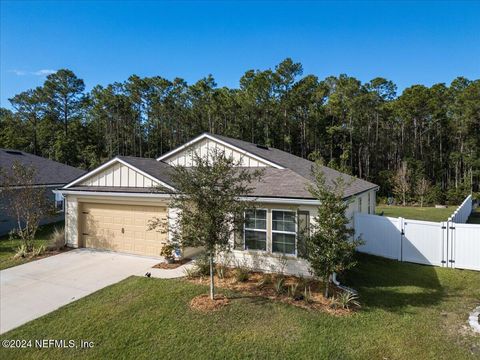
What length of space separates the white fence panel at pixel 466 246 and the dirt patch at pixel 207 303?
323 inches

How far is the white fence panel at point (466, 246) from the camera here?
33.0 ft

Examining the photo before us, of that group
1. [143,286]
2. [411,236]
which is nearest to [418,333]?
[411,236]

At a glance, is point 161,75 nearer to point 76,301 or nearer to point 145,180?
point 145,180

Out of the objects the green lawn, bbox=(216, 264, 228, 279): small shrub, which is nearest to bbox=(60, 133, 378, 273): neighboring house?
bbox=(216, 264, 228, 279): small shrub

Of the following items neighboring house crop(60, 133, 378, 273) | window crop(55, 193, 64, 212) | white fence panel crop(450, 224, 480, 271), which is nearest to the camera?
neighboring house crop(60, 133, 378, 273)

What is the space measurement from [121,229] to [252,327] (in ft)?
26.3

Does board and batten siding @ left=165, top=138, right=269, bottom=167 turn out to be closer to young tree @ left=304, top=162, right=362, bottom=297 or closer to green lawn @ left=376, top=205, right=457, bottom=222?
young tree @ left=304, top=162, right=362, bottom=297

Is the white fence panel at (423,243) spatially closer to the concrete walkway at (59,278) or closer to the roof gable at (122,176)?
the concrete walkway at (59,278)

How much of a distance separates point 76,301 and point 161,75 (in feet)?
145

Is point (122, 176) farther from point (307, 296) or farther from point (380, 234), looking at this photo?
point (380, 234)

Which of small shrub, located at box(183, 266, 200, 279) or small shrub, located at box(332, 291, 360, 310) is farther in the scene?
small shrub, located at box(183, 266, 200, 279)

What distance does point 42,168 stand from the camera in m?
21.2

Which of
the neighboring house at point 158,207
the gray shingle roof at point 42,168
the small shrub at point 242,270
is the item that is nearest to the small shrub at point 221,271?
the small shrub at point 242,270

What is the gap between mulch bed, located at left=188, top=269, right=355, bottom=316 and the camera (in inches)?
288
